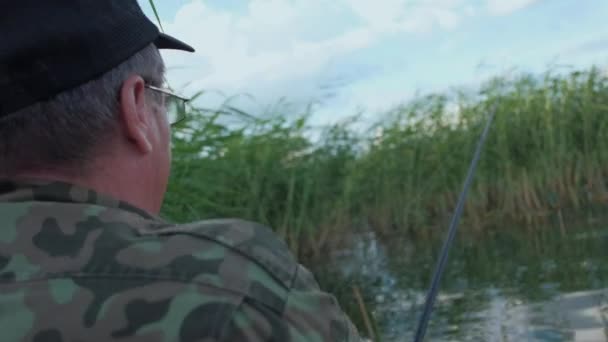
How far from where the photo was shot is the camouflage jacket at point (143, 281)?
3.41 feet

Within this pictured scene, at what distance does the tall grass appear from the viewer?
255 inches

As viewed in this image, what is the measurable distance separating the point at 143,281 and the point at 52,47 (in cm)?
35

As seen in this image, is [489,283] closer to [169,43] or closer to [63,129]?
[169,43]

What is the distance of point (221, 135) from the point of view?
4.99 meters

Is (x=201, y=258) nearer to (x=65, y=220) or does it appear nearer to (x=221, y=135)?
(x=65, y=220)

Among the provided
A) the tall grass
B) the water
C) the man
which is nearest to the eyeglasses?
the man

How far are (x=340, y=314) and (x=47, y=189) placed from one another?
1.25ft

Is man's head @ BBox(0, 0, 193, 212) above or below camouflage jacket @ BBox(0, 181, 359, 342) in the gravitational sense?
above

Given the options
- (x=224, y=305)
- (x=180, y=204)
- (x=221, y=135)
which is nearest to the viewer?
(x=224, y=305)

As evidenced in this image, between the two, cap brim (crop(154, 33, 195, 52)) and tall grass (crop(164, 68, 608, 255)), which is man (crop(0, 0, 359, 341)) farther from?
tall grass (crop(164, 68, 608, 255))

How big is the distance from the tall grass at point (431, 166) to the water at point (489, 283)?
0.96 ft

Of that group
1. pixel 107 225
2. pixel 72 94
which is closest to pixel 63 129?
pixel 72 94

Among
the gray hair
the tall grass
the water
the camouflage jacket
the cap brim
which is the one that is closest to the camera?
the camouflage jacket

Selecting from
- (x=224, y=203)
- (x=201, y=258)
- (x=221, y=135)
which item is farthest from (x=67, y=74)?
(x=224, y=203)
